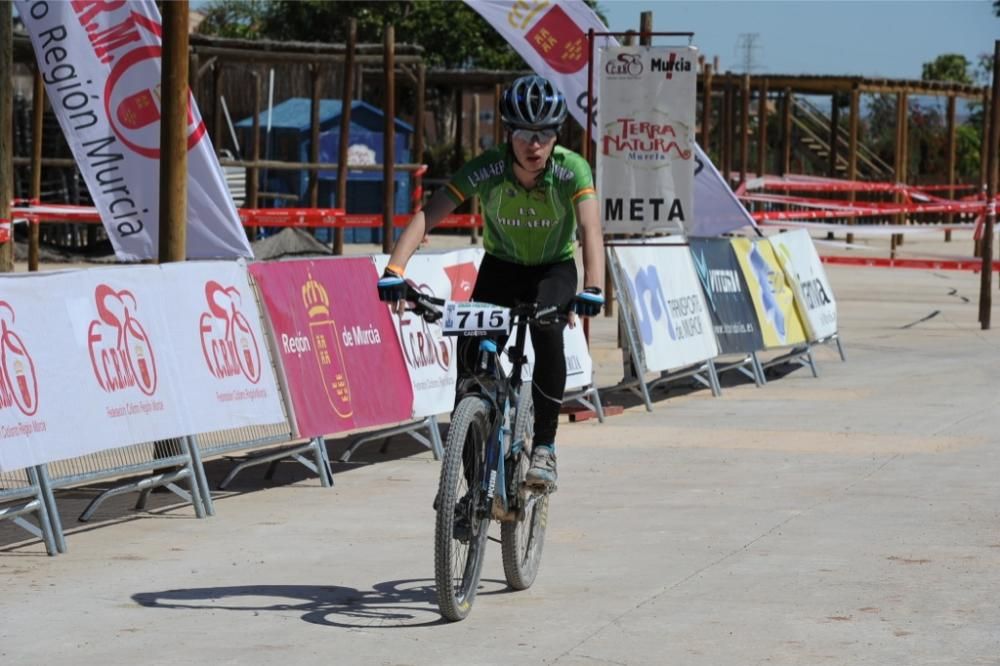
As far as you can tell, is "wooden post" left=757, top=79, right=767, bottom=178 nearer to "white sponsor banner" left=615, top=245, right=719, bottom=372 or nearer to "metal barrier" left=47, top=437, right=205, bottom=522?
"white sponsor banner" left=615, top=245, right=719, bottom=372

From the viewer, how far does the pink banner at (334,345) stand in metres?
10.5

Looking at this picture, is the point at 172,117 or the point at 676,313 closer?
the point at 172,117

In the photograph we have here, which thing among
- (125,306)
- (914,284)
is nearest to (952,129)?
(914,284)

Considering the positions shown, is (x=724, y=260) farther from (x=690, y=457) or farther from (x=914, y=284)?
(x=914, y=284)

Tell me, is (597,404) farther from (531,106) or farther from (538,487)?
(531,106)

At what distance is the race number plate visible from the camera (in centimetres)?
686

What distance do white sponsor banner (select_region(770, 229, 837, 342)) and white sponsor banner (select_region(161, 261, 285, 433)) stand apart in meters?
8.41

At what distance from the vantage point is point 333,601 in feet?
24.1

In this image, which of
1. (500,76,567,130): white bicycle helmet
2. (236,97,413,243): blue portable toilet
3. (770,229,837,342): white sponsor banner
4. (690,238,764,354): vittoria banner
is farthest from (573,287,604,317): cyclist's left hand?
(236,97,413,243): blue portable toilet

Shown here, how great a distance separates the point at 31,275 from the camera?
8.73 m

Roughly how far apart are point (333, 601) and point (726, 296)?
9.53 m

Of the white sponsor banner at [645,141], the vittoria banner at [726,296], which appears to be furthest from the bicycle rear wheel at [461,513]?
the vittoria banner at [726,296]

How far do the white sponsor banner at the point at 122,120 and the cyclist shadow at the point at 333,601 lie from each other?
14.1ft

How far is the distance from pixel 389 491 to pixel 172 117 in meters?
2.60
